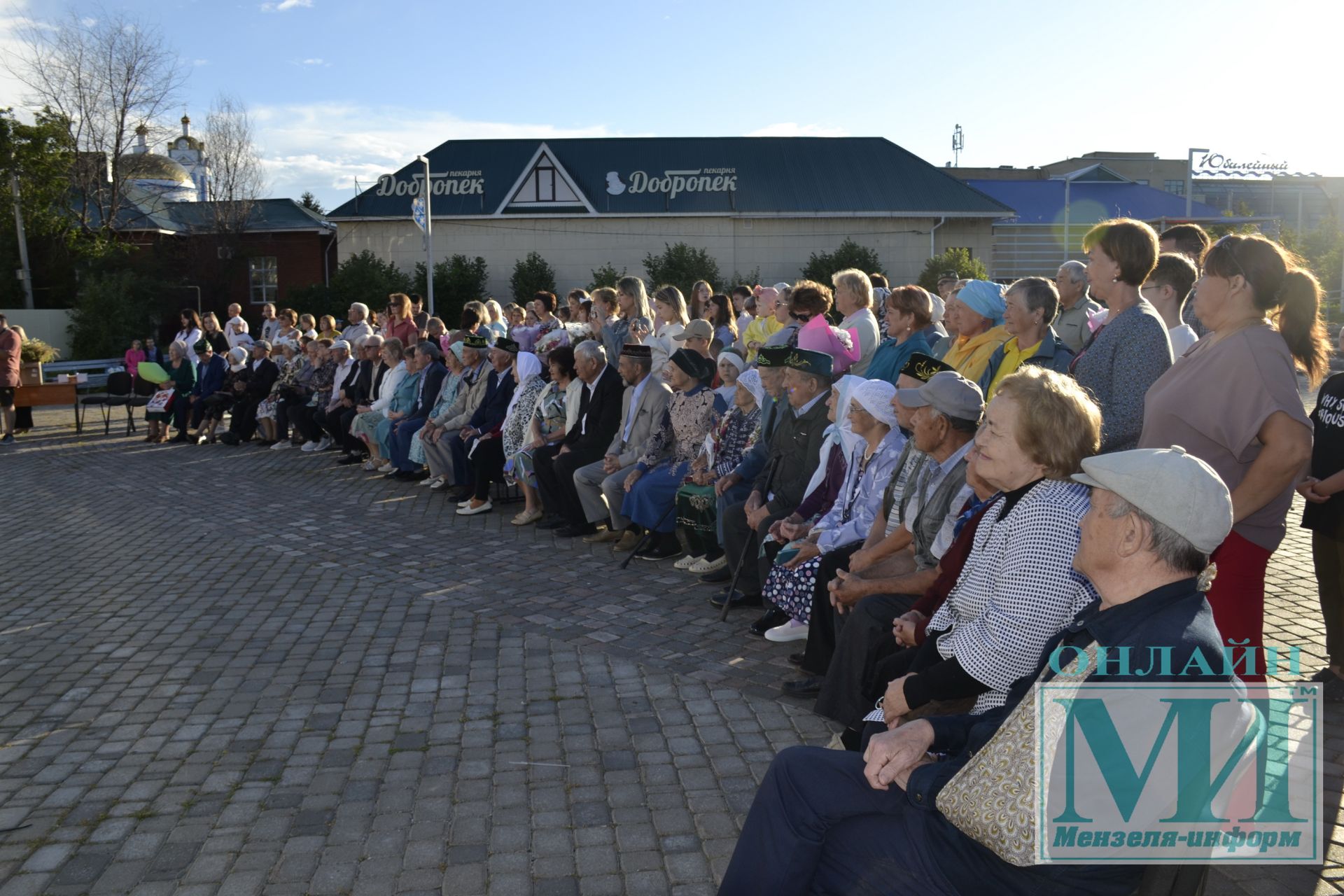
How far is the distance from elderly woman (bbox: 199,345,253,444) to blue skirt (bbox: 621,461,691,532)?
975 centimetres

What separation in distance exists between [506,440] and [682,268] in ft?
90.4

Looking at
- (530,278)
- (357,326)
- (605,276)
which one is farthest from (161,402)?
(605,276)

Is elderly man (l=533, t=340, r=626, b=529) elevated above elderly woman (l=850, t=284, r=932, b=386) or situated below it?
below

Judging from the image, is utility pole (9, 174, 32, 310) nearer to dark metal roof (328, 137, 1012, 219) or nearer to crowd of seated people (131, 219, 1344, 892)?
dark metal roof (328, 137, 1012, 219)

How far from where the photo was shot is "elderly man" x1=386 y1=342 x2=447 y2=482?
1202 cm

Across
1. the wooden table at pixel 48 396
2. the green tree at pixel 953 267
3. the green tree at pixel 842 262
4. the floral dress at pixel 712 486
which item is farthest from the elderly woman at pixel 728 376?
the green tree at pixel 842 262

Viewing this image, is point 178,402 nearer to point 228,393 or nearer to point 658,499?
point 228,393

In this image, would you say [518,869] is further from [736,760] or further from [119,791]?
[119,791]

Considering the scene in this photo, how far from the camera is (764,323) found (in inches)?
446

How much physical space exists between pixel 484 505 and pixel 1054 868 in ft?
27.3

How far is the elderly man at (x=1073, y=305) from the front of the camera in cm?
702

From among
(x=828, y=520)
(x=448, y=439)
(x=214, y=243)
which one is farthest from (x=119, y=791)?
(x=214, y=243)

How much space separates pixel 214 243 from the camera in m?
41.3

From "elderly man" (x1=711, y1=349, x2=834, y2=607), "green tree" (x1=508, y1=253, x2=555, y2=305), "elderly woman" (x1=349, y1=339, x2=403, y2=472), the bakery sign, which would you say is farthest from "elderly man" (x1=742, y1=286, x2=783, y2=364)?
the bakery sign
